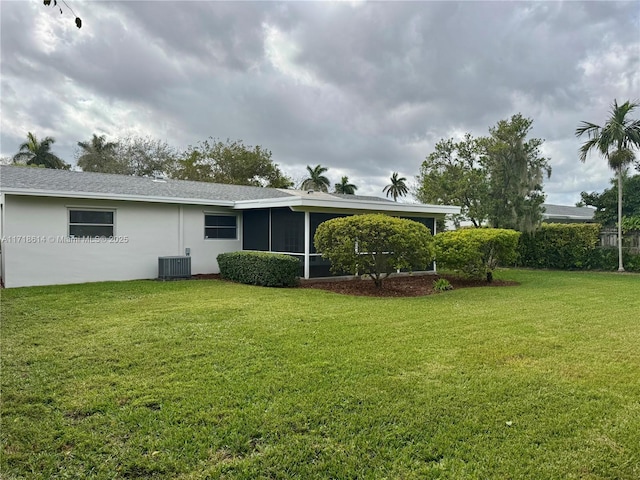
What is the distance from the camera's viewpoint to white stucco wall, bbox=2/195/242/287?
1055 centimetres

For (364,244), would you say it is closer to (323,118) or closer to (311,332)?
(311,332)

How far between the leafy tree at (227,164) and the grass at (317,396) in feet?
91.7

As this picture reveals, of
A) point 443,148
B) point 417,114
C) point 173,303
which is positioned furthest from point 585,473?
point 443,148

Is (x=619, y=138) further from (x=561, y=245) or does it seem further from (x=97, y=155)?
(x=97, y=155)

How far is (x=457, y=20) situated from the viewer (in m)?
10.6

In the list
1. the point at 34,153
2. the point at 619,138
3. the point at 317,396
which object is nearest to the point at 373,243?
the point at 317,396

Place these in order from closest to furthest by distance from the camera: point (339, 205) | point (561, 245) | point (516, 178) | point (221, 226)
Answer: point (339, 205) → point (221, 226) → point (516, 178) → point (561, 245)

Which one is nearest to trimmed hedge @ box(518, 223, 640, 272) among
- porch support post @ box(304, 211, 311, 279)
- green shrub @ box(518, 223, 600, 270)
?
green shrub @ box(518, 223, 600, 270)

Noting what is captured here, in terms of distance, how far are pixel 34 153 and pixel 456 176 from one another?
3144 cm

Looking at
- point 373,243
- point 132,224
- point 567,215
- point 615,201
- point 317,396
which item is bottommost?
point 317,396

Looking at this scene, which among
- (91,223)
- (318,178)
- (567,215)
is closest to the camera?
(91,223)

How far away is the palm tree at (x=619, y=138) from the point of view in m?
15.8

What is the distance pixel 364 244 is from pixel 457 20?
248 inches

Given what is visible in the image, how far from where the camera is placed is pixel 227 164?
1347 inches
